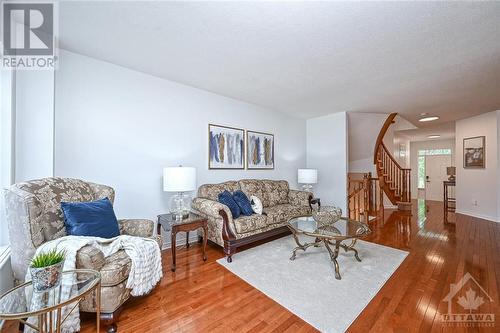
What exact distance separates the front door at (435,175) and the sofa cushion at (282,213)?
7.31 m

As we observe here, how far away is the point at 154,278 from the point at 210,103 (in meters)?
2.69

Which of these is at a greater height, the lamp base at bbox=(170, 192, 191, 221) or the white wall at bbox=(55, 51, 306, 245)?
the white wall at bbox=(55, 51, 306, 245)

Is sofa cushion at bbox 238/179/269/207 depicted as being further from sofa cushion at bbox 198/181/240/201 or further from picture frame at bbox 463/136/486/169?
picture frame at bbox 463/136/486/169

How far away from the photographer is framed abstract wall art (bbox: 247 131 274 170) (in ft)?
13.2

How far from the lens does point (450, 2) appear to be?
58.9 inches

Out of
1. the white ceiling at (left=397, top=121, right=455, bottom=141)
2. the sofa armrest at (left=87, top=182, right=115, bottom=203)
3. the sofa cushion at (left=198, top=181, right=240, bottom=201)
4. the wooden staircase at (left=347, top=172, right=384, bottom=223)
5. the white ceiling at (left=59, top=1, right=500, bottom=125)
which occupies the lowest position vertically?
the wooden staircase at (left=347, top=172, right=384, bottom=223)

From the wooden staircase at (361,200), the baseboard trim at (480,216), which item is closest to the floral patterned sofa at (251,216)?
the wooden staircase at (361,200)

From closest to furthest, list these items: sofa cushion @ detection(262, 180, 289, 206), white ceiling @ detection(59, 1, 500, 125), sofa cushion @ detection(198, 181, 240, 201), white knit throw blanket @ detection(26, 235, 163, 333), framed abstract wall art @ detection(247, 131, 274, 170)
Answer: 1. white knit throw blanket @ detection(26, 235, 163, 333)
2. white ceiling @ detection(59, 1, 500, 125)
3. sofa cushion @ detection(198, 181, 240, 201)
4. sofa cushion @ detection(262, 180, 289, 206)
5. framed abstract wall art @ detection(247, 131, 274, 170)

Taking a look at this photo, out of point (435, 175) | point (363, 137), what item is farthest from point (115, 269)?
point (435, 175)

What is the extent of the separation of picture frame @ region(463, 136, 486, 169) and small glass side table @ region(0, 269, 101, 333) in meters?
7.42

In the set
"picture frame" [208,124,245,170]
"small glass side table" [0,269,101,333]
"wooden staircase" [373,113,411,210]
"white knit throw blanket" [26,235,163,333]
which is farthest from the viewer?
"wooden staircase" [373,113,411,210]

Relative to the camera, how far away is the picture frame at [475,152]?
4719 millimetres

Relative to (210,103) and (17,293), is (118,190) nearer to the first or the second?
(17,293)

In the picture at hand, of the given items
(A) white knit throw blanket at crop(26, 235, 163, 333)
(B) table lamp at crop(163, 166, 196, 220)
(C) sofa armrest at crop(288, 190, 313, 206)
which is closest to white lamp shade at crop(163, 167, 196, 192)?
(B) table lamp at crop(163, 166, 196, 220)
